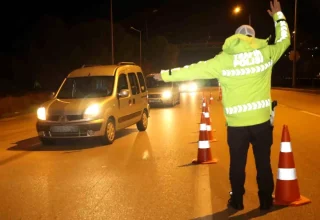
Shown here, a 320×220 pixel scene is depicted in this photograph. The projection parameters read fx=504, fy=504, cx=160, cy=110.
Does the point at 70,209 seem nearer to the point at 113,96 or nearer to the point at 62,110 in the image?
the point at 62,110

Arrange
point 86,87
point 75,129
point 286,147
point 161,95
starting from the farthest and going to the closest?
point 161,95, point 86,87, point 75,129, point 286,147

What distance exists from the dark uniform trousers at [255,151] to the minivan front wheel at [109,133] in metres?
6.20

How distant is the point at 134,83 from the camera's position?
13883mm

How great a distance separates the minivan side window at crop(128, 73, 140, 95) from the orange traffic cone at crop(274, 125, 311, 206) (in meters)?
7.78

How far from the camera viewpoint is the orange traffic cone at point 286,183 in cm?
602

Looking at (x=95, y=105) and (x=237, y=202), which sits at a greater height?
(x=95, y=105)

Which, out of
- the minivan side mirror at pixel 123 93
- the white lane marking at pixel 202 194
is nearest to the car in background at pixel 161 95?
the minivan side mirror at pixel 123 93

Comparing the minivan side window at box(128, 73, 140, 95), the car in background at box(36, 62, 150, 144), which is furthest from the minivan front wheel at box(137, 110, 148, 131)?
the minivan side window at box(128, 73, 140, 95)

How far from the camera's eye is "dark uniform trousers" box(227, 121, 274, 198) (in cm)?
563

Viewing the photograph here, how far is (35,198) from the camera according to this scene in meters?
6.77

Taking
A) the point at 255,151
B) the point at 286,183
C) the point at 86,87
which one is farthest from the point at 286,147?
the point at 86,87

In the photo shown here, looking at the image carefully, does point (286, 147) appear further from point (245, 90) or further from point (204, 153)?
point (204, 153)

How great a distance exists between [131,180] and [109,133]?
14.0ft

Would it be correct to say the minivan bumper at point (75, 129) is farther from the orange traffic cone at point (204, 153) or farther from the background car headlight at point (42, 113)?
the orange traffic cone at point (204, 153)
